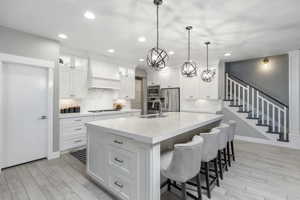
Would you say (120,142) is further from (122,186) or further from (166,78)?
(166,78)

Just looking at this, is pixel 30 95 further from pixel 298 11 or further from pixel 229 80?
pixel 229 80

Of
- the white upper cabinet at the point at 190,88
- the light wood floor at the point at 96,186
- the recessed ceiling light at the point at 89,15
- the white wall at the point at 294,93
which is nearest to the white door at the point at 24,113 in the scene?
the light wood floor at the point at 96,186

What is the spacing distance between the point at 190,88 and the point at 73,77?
399cm

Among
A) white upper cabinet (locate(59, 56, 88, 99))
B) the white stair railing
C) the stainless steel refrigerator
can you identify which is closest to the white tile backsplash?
white upper cabinet (locate(59, 56, 88, 99))

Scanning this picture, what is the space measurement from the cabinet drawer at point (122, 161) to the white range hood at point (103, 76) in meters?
3.15

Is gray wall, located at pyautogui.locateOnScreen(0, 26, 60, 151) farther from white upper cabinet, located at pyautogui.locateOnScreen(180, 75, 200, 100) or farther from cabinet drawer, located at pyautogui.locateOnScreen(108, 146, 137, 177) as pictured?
white upper cabinet, located at pyautogui.locateOnScreen(180, 75, 200, 100)

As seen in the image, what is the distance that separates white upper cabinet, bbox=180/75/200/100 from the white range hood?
8.12 ft

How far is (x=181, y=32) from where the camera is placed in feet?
10.3

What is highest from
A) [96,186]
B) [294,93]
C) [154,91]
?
[154,91]

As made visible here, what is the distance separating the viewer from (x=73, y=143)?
3902 mm

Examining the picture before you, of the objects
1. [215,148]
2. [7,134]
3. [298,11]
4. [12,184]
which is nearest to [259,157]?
[215,148]

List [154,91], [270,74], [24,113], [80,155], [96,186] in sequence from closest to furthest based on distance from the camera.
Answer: [96,186] → [24,113] → [80,155] → [270,74] → [154,91]

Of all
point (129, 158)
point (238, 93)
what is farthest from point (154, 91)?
point (129, 158)

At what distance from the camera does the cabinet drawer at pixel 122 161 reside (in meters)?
1.72
